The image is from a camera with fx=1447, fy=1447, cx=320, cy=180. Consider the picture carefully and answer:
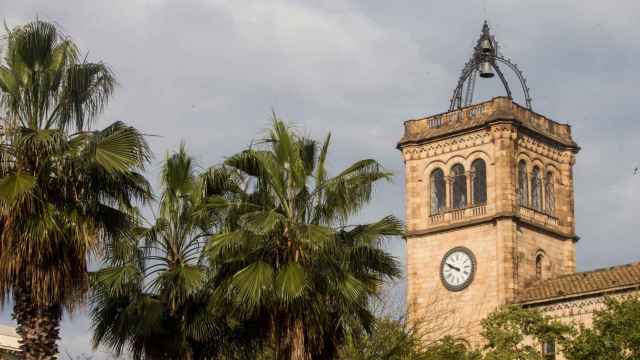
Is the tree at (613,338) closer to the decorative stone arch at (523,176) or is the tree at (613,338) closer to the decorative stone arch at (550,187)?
the decorative stone arch at (523,176)

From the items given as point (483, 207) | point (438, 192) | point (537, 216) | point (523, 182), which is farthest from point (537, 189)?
point (438, 192)

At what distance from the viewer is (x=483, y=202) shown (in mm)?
71938

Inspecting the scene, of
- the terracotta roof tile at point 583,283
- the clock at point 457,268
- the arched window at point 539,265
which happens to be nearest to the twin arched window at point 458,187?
the clock at point 457,268

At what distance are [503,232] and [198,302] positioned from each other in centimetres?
3809

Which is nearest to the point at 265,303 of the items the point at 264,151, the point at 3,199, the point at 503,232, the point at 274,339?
the point at 274,339

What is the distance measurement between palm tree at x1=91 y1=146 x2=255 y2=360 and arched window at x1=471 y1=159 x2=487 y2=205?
127 ft

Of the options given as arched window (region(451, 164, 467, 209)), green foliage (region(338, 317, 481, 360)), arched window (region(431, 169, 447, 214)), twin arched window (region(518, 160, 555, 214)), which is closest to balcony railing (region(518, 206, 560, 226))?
twin arched window (region(518, 160, 555, 214))

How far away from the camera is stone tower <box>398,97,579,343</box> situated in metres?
70.5

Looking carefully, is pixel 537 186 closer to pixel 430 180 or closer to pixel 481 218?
pixel 481 218

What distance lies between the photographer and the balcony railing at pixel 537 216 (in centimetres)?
7231

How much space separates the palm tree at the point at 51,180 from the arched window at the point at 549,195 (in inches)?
1930

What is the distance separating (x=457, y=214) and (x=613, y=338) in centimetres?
2474

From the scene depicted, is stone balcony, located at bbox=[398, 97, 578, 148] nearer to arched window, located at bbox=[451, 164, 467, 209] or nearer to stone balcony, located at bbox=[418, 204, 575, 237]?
arched window, located at bbox=[451, 164, 467, 209]

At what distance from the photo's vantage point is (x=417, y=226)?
74.0 metres
